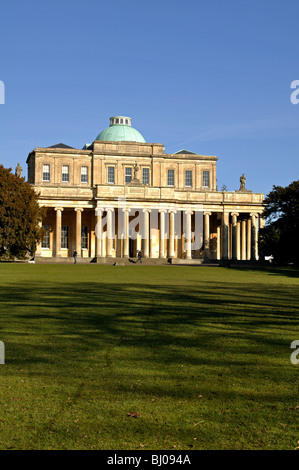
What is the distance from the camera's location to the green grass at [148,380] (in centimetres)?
535

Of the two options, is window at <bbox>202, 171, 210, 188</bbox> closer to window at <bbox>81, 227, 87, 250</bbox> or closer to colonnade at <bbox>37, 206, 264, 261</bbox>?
colonnade at <bbox>37, 206, 264, 261</bbox>

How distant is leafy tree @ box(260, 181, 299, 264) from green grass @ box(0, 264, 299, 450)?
3901cm

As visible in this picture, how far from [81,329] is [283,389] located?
5512mm

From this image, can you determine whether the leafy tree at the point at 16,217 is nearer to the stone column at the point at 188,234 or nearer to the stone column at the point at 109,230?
the stone column at the point at 109,230

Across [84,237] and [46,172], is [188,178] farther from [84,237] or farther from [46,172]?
[46,172]

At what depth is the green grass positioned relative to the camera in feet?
17.5

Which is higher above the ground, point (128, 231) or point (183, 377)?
point (128, 231)

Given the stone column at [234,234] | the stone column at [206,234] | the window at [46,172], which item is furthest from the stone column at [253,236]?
the window at [46,172]

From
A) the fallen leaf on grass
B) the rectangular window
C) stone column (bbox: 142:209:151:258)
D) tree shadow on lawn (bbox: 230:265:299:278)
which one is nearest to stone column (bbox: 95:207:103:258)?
stone column (bbox: 142:209:151:258)

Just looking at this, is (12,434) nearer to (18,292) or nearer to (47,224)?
(18,292)

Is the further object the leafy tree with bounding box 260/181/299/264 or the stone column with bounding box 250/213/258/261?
the stone column with bounding box 250/213/258/261

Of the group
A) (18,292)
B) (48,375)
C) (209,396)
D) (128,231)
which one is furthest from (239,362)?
(128,231)

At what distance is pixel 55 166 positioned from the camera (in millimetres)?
77250

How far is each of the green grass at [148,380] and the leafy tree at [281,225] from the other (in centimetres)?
3901
